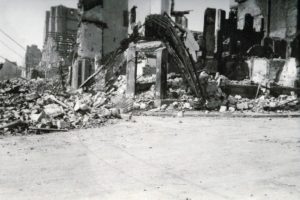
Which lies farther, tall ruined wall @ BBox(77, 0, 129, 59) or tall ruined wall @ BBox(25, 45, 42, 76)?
tall ruined wall @ BBox(25, 45, 42, 76)

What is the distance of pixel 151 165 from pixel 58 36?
A: 31.0m

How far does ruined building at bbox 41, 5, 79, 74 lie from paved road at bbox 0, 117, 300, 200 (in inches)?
733

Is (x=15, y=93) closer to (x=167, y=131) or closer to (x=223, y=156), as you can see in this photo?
(x=167, y=131)

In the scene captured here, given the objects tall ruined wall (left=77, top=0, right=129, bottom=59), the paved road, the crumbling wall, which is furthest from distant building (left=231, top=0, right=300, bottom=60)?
the paved road

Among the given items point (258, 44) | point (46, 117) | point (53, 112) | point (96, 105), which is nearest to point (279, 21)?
point (258, 44)

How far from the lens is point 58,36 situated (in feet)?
110

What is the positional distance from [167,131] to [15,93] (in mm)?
11040

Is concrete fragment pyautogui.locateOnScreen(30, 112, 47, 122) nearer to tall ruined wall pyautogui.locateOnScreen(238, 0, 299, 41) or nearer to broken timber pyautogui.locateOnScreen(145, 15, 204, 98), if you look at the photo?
broken timber pyautogui.locateOnScreen(145, 15, 204, 98)

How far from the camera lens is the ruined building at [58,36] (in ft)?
104

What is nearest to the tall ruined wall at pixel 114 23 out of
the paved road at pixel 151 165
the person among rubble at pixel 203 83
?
the person among rubble at pixel 203 83

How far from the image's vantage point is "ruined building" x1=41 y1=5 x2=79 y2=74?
3162cm

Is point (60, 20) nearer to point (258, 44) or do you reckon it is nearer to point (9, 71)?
point (9, 71)

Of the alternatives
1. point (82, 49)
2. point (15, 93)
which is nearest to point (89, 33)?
point (82, 49)

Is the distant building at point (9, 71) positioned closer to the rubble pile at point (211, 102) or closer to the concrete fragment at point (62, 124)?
the rubble pile at point (211, 102)
